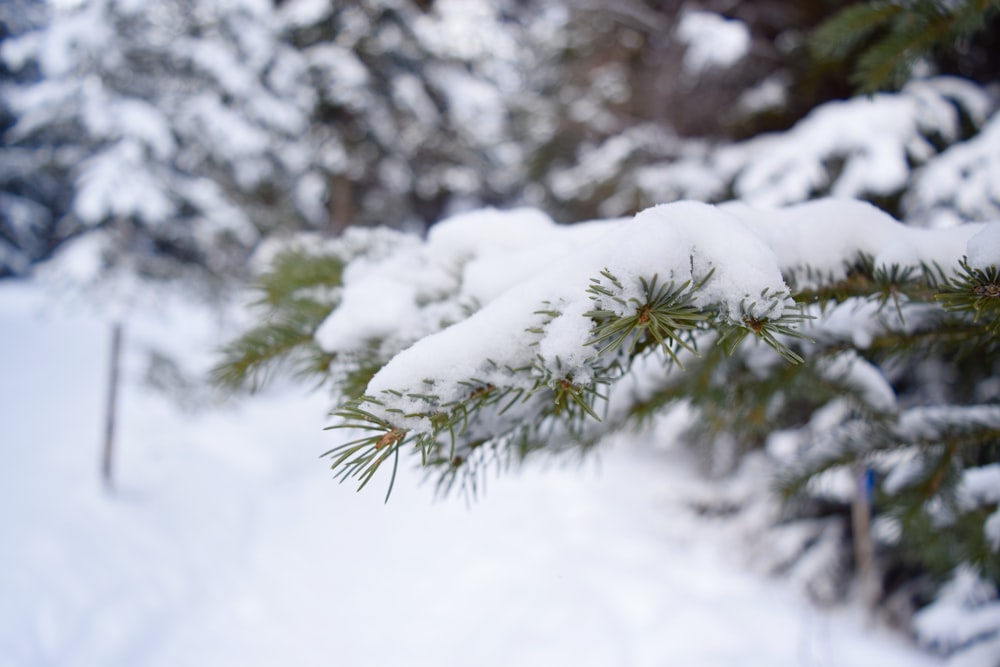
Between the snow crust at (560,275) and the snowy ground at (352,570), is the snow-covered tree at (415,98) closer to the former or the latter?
the snowy ground at (352,570)

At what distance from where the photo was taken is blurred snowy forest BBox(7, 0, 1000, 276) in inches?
119

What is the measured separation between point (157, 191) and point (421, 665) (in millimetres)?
4753

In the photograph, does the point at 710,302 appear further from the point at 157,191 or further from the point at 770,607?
the point at 157,191

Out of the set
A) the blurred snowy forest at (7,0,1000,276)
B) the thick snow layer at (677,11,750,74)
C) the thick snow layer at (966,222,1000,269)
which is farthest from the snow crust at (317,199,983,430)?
the thick snow layer at (677,11,750,74)

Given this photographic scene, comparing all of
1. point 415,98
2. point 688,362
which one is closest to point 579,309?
point 688,362

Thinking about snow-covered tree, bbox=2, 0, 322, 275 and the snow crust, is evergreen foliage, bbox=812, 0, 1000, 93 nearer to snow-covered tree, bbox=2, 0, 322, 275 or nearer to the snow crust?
the snow crust

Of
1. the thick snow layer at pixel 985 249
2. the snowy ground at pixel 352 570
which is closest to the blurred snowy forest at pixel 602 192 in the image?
the thick snow layer at pixel 985 249

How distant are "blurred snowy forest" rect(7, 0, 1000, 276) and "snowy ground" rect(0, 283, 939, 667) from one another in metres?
1.60

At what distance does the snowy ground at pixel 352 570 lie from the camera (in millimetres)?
2789

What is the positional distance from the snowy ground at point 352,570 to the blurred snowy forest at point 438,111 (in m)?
1.60

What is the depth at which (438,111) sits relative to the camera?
8977 millimetres

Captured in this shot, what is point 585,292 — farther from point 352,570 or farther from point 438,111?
point 438,111

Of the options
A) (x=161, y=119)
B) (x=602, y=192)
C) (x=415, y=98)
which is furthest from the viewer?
(x=415, y=98)

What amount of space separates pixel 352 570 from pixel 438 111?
7708 millimetres
